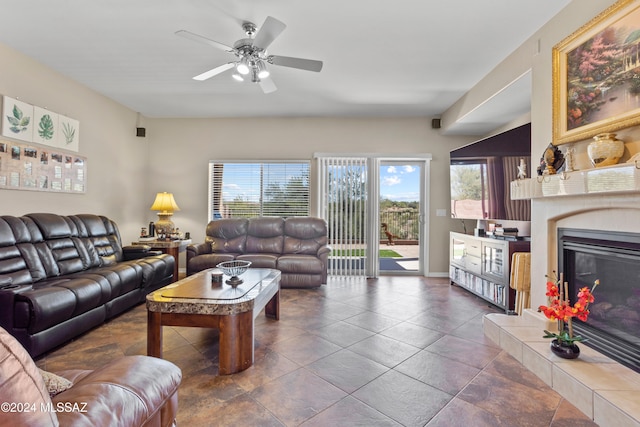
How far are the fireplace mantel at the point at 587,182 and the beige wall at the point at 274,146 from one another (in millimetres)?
2618

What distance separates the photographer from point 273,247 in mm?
4852

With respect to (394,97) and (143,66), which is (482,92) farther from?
(143,66)

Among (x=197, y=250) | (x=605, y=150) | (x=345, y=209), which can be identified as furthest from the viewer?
(x=345, y=209)

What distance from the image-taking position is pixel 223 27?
2.70 metres

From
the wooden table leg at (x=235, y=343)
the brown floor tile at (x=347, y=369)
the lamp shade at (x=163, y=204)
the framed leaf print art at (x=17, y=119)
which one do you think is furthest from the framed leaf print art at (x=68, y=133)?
the brown floor tile at (x=347, y=369)

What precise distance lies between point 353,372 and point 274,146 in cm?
414

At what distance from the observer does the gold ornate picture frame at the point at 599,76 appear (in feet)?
6.18

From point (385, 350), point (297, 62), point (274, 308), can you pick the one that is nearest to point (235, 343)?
point (274, 308)

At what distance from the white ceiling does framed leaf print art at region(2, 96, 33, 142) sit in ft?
1.83

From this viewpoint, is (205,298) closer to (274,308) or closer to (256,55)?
(274,308)

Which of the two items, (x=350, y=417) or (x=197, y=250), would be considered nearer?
(x=350, y=417)

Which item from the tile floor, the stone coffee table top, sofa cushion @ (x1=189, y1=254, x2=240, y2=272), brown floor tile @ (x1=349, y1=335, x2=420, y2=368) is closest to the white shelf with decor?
the tile floor

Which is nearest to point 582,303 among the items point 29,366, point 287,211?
point 29,366

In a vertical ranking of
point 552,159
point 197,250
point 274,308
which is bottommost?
point 274,308
